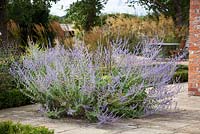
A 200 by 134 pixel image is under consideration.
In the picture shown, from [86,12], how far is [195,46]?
20.0 metres

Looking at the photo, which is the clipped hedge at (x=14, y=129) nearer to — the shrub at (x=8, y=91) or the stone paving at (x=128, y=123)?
the stone paving at (x=128, y=123)

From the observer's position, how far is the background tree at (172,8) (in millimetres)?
27031

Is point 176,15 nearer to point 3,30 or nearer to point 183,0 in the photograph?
point 183,0

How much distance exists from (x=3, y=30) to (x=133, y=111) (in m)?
11.6

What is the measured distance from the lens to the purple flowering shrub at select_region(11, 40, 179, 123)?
6.83 m

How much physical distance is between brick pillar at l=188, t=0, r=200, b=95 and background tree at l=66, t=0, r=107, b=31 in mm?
18750

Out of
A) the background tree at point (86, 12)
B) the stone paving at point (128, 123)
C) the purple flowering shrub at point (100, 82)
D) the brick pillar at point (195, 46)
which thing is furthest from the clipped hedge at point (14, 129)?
the background tree at point (86, 12)

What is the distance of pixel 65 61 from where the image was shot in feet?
24.0

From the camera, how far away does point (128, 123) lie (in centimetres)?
684

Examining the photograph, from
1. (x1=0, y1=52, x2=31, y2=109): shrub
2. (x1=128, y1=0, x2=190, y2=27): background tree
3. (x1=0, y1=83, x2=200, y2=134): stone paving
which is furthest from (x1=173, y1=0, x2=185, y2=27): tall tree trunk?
(x1=0, y1=83, x2=200, y2=134): stone paving

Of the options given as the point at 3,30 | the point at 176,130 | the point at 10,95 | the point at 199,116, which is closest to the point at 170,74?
the point at 199,116

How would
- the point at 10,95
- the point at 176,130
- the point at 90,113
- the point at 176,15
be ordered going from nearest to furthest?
1. the point at 176,130
2. the point at 90,113
3. the point at 10,95
4. the point at 176,15

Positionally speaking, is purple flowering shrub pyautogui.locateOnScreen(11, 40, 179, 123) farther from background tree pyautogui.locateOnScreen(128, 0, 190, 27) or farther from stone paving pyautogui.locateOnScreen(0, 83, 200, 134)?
background tree pyautogui.locateOnScreen(128, 0, 190, 27)

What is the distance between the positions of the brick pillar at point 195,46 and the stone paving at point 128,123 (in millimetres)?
→ 1609
